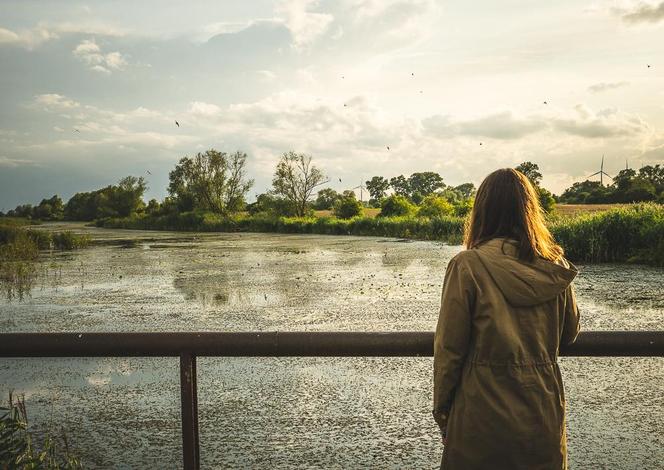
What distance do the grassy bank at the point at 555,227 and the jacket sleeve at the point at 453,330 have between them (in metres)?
17.3

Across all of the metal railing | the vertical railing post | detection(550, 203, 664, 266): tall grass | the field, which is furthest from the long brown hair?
the field

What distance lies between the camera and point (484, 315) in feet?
6.13

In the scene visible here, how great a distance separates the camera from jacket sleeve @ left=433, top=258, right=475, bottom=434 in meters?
1.87

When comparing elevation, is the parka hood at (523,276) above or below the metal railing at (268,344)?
above

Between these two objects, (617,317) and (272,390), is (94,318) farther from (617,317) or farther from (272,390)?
(617,317)

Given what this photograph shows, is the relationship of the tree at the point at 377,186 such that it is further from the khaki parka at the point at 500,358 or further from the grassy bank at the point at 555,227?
the khaki parka at the point at 500,358

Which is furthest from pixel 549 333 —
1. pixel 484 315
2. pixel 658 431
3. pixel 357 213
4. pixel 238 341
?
pixel 357 213

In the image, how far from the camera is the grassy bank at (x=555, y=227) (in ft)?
58.7

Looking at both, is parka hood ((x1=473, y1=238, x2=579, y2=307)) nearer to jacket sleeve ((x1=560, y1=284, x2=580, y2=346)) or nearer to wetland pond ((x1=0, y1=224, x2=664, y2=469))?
jacket sleeve ((x1=560, y1=284, x2=580, y2=346))

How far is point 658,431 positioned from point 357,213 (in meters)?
41.8

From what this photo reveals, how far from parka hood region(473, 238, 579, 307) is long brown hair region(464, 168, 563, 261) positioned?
52 mm

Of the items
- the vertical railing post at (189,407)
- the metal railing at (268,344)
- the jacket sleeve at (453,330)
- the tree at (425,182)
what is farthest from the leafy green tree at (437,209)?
the tree at (425,182)

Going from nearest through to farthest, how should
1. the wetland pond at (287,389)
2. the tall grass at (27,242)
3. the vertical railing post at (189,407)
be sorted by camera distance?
the vertical railing post at (189,407) < the wetland pond at (287,389) < the tall grass at (27,242)

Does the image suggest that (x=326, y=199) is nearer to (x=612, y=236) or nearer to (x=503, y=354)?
(x=612, y=236)
